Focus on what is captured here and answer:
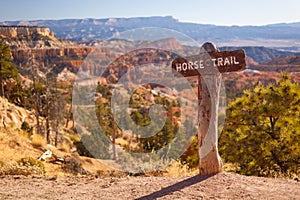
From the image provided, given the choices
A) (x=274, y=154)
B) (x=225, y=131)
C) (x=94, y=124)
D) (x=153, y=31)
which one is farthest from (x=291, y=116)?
(x=94, y=124)

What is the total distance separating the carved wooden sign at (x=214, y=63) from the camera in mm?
5883

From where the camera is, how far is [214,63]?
5961 millimetres

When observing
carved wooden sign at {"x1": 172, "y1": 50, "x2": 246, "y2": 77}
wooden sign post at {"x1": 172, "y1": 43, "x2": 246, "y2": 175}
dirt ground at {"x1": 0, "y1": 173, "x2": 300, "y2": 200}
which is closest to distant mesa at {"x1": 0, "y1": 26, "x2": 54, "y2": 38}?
dirt ground at {"x1": 0, "y1": 173, "x2": 300, "y2": 200}

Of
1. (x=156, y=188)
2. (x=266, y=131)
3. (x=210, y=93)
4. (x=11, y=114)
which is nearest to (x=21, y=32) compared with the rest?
(x=11, y=114)

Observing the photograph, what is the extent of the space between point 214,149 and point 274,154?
325 centimetres

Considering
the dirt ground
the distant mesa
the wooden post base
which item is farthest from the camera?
the distant mesa

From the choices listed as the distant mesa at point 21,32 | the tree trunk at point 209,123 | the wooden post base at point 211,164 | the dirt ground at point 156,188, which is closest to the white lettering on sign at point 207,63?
the tree trunk at point 209,123

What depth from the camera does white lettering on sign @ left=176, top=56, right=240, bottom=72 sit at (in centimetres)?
590

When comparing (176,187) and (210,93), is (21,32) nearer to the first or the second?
(210,93)

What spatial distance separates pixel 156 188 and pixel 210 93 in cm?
188

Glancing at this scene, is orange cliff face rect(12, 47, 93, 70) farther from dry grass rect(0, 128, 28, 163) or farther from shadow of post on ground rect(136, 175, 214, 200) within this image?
shadow of post on ground rect(136, 175, 214, 200)

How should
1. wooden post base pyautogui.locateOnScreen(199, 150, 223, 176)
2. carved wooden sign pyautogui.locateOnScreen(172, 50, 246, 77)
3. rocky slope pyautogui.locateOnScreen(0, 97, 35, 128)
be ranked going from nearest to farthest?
carved wooden sign pyautogui.locateOnScreen(172, 50, 246, 77), wooden post base pyautogui.locateOnScreen(199, 150, 223, 176), rocky slope pyautogui.locateOnScreen(0, 97, 35, 128)

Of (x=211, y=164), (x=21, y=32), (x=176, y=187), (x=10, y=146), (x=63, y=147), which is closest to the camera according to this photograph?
(x=176, y=187)

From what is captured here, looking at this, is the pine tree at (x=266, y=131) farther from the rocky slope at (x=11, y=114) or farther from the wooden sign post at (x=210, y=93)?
the rocky slope at (x=11, y=114)
